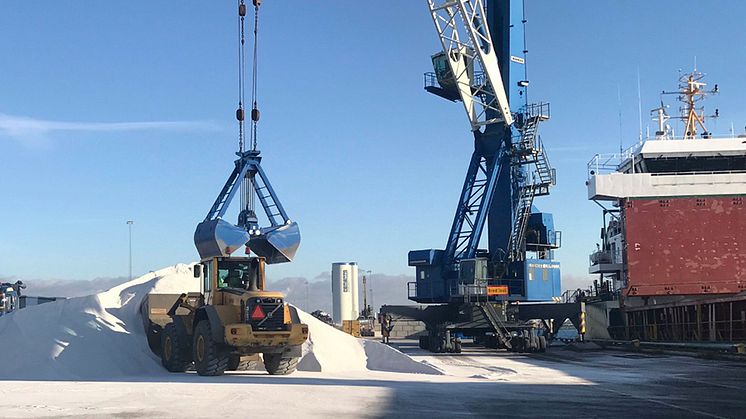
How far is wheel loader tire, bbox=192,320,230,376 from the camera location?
1780cm

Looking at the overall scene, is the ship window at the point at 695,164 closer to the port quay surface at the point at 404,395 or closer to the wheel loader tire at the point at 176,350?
the port quay surface at the point at 404,395

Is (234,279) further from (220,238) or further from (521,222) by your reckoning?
(521,222)

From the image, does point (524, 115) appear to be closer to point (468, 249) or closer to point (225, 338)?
point (468, 249)

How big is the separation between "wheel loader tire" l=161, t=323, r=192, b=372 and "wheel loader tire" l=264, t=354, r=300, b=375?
2.00m

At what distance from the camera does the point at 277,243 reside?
29.2m

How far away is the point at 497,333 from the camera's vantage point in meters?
33.3

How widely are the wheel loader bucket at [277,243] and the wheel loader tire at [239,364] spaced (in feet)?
29.5

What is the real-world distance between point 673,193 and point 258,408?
3013 cm

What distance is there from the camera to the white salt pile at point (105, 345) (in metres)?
18.8

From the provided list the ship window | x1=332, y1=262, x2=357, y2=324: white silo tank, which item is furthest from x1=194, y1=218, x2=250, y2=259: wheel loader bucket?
x1=332, y1=262, x2=357, y2=324: white silo tank

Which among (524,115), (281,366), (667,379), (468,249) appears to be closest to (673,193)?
(524,115)

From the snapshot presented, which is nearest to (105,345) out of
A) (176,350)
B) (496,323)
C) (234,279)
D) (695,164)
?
(176,350)

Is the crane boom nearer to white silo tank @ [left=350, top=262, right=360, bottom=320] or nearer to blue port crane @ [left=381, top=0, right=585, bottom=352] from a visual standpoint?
blue port crane @ [left=381, top=0, right=585, bottom=352]

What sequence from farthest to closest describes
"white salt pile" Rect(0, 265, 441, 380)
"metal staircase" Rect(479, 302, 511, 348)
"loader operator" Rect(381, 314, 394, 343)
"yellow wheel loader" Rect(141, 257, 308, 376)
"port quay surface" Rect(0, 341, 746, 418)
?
"loader operator" Rect(381, 314, 394, 343)
"metal staircase" Rect(479, 302, 511, 348)
"white salt pile" Rect(0, 265, 441, 380)
"yellow wheel loader" Rect(141, 257, 308, 376)
"port quay surface" Rect(0, 341, 746, 418)
